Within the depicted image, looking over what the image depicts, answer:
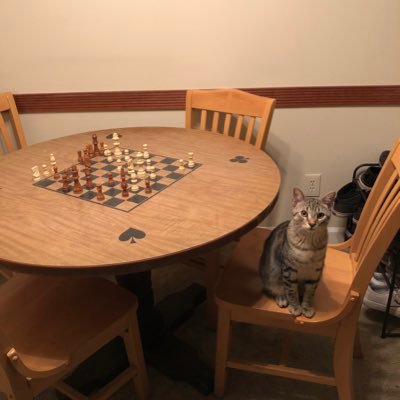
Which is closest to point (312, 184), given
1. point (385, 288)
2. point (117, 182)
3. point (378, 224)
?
point (385, 288)

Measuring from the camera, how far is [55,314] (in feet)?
3.80

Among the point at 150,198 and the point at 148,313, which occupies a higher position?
the point at 150,198

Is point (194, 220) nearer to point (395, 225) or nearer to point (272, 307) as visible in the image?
point (272, 307)

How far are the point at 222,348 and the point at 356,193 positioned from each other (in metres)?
1.32

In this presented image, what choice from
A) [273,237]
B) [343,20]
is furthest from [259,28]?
[273,237]

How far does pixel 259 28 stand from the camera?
191 centimetres

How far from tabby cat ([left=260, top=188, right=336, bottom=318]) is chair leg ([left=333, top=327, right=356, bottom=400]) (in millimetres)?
139

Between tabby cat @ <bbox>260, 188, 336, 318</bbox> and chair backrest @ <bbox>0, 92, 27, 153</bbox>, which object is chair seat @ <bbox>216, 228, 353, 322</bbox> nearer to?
tabby cat @ <bbox>260, 188, 336, 318</bbox>

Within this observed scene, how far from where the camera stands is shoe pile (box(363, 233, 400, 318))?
5.58ft

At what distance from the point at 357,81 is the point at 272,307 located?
4.79 feet

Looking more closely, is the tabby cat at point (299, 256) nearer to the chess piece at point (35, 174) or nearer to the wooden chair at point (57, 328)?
the wooden chair at point (57, 328)

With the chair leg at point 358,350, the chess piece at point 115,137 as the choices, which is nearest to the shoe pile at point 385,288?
the chair leg at point 358,350

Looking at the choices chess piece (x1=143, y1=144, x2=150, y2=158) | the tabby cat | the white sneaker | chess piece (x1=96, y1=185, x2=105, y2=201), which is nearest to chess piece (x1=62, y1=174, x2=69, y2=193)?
chess piece (x1=96, y1=185, x2=105, y2=201)

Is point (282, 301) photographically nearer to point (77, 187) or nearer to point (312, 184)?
point (77, 187)
